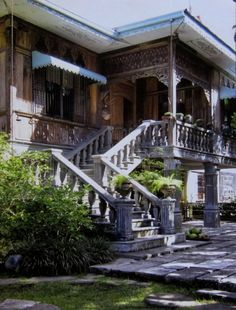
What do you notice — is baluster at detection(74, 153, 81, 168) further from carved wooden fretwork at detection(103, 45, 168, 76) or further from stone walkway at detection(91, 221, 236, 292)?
stone walkway at detection(91, 221, 236, 292)

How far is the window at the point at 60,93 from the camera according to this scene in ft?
43.9

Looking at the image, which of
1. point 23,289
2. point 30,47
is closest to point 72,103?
point 30,47

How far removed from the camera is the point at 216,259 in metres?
8.46

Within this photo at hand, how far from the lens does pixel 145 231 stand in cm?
1039

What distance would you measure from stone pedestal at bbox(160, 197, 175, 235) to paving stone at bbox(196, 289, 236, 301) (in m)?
4.70

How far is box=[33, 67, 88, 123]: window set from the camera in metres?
13.4

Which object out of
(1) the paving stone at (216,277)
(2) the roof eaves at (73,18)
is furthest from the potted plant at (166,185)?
(2) the roof eaves at (73,18)

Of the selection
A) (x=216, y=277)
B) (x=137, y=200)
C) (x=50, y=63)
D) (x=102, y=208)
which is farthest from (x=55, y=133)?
(x=216, y=277)

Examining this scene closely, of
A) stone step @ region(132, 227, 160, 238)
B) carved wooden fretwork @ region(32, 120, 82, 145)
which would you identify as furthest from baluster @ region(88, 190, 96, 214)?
carved wooden fretwork @ region(32, 120, 82, 145)

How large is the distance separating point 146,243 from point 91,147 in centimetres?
495

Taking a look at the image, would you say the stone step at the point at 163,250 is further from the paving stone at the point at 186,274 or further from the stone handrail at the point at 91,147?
the stone handrail at the point at 91,147

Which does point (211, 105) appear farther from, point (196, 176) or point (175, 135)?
point (196, 176)

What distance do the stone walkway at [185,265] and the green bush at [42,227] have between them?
0.45m

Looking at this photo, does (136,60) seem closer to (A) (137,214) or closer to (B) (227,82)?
(B) (227,82)
